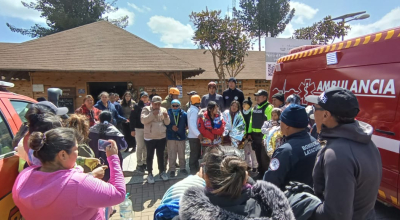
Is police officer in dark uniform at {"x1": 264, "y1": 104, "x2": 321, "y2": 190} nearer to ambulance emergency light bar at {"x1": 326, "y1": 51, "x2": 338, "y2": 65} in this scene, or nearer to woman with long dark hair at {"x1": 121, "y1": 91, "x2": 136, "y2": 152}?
ambulance emergency light bar at {"x1": 326, "y1": 51, "x2": 338, "y2": 65}

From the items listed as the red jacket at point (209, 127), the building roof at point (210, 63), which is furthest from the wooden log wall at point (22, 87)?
the red jacket at point (209, 127)

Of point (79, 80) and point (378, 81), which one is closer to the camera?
point (378, 81)

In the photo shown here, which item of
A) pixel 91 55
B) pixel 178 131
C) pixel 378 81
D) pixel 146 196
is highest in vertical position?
pixel 91 55

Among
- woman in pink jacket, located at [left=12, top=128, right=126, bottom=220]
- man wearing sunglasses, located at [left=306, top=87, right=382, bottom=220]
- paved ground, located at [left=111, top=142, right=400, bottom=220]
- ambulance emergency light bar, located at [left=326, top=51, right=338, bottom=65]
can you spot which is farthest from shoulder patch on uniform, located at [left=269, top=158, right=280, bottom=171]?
ambulance emergency light bar, located at [left=326, top=51, right=338, bottom=65]

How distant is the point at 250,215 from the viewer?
109cm

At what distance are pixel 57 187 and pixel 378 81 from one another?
3.58 meters

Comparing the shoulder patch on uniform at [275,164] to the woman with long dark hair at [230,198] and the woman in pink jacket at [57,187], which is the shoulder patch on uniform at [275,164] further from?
the woman in pink jacket at [57,187]

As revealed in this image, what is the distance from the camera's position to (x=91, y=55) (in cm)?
1029

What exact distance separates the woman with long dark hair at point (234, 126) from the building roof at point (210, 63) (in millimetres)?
9643

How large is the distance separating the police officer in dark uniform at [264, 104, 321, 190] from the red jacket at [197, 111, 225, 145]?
267 cm

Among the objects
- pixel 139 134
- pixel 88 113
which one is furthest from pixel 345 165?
pixel 88 113

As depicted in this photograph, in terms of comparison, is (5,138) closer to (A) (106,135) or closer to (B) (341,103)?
(A) (106,135)

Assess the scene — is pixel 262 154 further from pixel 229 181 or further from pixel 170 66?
pixel 170 66

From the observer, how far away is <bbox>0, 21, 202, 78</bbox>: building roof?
9141 mm
